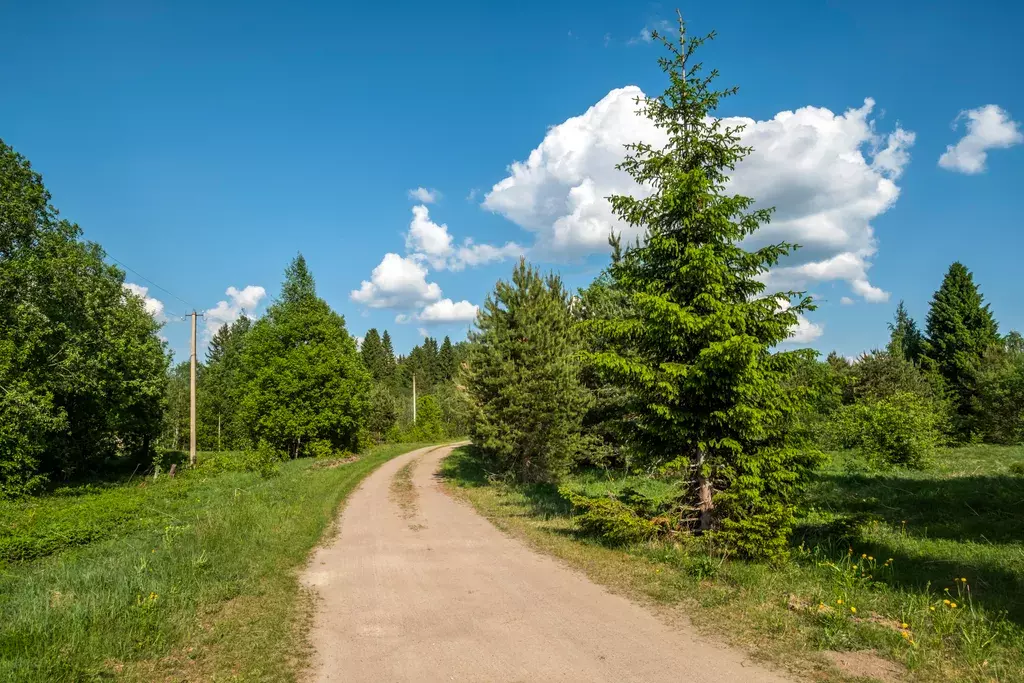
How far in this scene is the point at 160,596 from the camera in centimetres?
727

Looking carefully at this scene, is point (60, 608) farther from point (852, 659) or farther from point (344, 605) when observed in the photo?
point (852, 659)

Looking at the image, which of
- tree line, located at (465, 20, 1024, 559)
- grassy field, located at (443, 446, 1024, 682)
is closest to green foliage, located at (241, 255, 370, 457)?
grassy field, located at (443, 446, 1024, 682)

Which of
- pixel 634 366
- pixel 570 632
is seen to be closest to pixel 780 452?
pixel 634 366

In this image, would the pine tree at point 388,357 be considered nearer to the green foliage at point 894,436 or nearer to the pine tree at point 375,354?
the pine tree at point 375,354

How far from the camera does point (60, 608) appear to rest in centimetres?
664

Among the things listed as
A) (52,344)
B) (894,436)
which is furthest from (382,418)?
(894,436)

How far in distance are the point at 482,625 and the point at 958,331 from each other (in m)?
58.3

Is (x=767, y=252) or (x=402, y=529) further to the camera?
(x=402, y=529)

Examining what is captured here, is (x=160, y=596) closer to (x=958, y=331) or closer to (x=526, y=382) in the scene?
(x=526, y=382)

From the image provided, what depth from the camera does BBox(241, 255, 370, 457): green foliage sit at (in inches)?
1460

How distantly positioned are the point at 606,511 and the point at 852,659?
15.2 feet

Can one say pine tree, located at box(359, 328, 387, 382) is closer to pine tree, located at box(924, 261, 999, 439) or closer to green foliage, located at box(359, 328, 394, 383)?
green foliage, located at box(359, 328, 394, 383)

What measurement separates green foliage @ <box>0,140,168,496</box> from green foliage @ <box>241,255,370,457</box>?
7.22 metres

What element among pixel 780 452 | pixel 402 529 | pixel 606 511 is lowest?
pixel 402 529
